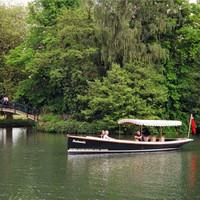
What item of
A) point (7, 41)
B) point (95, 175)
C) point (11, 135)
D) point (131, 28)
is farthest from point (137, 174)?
point (7, 41)

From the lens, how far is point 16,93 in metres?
61.3

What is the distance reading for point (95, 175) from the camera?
101ft

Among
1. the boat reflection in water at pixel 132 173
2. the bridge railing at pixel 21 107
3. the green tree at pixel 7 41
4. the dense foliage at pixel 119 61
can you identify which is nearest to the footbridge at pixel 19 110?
the bridge railing at pixel 21 107

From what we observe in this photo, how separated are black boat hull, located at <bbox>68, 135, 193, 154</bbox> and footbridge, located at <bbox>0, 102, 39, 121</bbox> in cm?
2011

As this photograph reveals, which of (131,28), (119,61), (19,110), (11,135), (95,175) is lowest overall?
(95,175)

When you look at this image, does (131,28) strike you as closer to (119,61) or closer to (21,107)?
(119,61)

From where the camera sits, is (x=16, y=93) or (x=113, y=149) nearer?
(x=113, y=149)

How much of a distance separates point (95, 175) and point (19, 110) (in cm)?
3068

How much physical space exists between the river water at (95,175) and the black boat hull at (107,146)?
0.91 meters

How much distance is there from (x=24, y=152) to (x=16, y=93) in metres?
22.2

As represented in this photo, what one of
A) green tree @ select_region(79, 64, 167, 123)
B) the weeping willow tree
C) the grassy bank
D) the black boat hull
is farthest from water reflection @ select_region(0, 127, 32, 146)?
the weeping willow tree

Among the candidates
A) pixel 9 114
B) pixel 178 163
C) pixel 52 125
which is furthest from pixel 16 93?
pixel 178 163

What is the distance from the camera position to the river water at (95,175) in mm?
26016

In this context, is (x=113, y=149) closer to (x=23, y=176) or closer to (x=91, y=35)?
(x=23, y=176)
